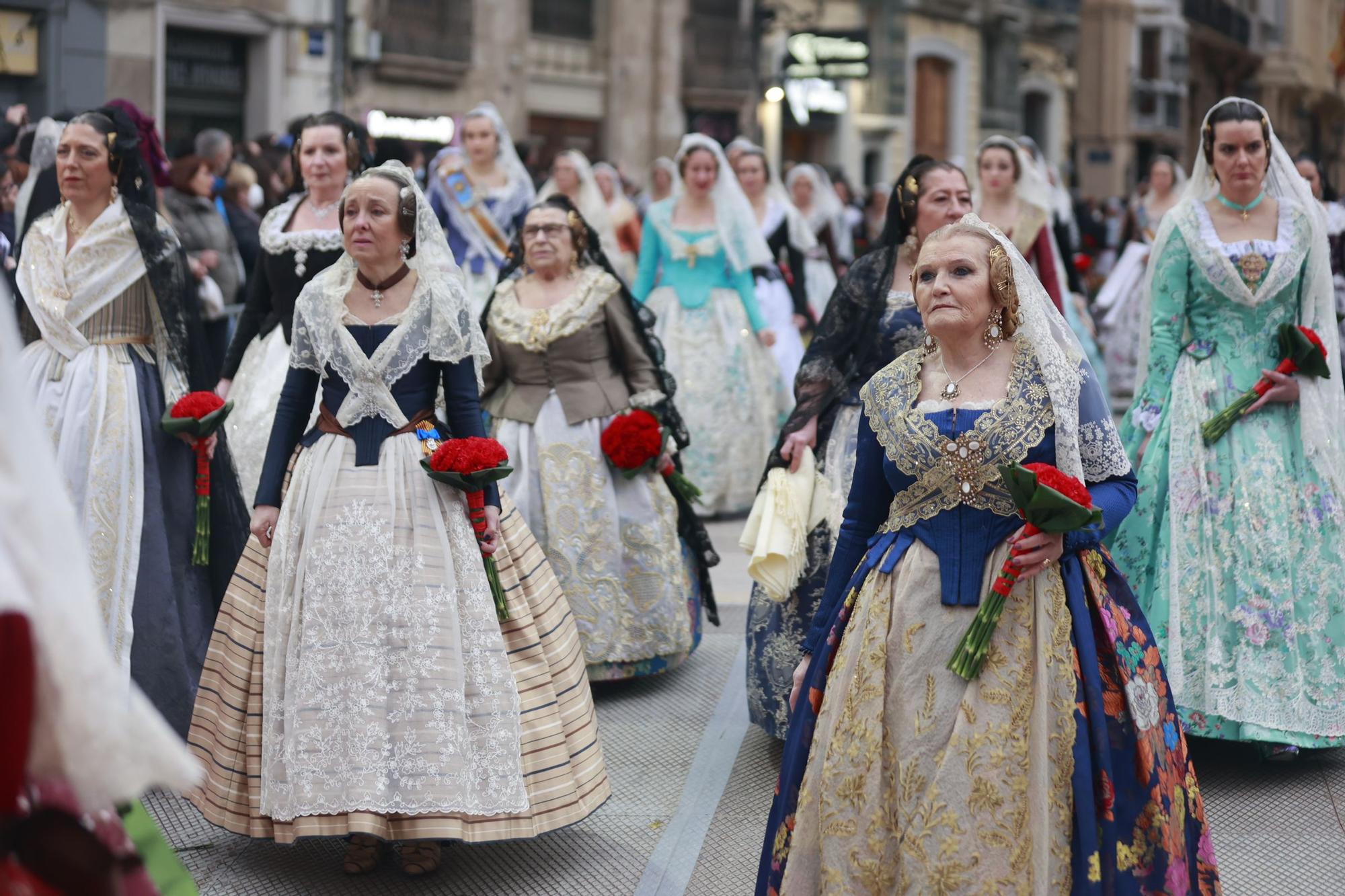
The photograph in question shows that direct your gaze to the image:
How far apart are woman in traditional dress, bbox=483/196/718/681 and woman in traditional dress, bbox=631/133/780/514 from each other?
298cm

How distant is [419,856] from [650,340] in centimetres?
260

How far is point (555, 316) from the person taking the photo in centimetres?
646

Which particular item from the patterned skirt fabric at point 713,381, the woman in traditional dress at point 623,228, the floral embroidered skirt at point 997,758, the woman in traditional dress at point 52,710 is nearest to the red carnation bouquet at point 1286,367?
the floral embroidered skirt at point 997,758

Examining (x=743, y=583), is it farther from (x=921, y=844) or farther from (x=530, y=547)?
(x=921, y=844)

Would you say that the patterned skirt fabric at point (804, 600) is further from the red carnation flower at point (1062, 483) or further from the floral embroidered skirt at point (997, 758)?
the red carnation flower at point (1062, 483)

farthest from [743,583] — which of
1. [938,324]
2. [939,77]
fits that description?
[939,77]

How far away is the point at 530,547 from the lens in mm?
4879

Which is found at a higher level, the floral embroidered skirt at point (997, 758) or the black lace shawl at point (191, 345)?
the black lace shawl at point (191, 345)

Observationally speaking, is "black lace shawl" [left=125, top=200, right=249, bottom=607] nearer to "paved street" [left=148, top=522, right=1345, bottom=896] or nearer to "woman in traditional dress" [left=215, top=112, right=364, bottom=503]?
"woman in traditional dress" [left=215, top=112, right=364, bottom=503]

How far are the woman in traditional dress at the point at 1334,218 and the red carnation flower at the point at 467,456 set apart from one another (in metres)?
5.59

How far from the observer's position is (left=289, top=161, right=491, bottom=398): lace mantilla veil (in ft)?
15.3

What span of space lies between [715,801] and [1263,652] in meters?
1.79

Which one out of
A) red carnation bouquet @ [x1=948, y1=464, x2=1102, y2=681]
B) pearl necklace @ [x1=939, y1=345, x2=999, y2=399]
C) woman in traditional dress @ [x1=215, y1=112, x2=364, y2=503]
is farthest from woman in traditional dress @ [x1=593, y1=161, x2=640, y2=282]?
red carnation bouquet @ [x1=948, y1=464, x2=1102, y2=681]

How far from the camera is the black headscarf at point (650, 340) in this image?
21.6 feet
